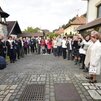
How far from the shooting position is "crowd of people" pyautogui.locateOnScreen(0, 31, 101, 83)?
7.01m

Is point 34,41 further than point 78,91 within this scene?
Yes

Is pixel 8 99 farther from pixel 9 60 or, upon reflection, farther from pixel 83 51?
pixel 9 60

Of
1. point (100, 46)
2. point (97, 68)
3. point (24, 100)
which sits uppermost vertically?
point (100, 46)

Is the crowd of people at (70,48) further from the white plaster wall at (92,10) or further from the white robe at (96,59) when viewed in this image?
the white plaster wall at (92,10)

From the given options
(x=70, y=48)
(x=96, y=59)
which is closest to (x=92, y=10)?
(x=70, y=48)

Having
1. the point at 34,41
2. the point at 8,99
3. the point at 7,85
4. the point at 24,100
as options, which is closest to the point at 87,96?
the point at 24,100

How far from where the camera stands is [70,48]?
14797 mm

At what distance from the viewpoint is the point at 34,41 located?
20.8 metres

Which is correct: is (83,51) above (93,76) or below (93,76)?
above

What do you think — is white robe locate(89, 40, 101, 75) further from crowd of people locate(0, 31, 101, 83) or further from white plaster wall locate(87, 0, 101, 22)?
white plaster wall locate(87, 0, 101, 22)

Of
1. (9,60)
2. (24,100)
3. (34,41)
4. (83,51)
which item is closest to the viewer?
(24,100)

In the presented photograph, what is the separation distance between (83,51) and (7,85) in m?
4.41

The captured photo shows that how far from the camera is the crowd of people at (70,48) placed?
7.01 metres

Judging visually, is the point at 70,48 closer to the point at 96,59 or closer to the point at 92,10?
the point at 92,10
